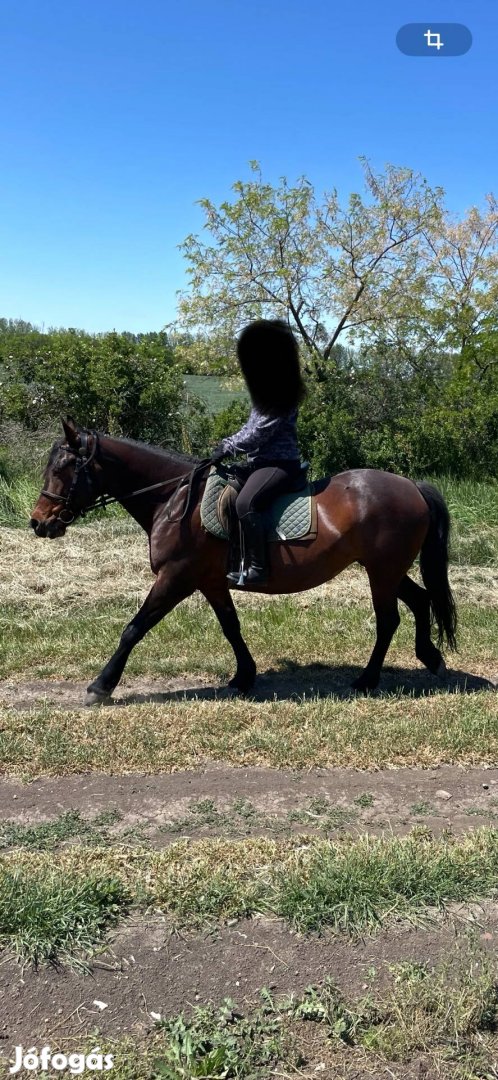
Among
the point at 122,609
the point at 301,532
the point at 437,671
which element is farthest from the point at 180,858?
the point at 122,609

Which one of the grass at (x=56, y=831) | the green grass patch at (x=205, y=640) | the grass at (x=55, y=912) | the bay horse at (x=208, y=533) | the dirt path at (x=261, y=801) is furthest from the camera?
the green grass patch at (x=205, y=640)

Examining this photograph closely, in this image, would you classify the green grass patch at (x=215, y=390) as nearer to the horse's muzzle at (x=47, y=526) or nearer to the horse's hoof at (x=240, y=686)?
the horse's muzzle at (x=47, y=526)

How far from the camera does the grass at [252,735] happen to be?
471cm

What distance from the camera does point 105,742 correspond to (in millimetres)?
4930

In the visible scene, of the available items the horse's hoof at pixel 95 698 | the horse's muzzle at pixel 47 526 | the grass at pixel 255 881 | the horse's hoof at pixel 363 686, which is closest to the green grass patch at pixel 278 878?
the grass at pixel 255 881

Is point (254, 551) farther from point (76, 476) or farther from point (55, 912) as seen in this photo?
point (55, 912)

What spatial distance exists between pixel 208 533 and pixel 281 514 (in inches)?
23.2

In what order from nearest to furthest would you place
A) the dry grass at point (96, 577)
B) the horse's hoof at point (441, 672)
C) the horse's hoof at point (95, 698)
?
the horse's hoof at point (95, 698), the horse's hoof at point (441, 672), the dry grass at point (96, 577)

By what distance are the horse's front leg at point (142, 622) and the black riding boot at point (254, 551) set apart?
1.37ft

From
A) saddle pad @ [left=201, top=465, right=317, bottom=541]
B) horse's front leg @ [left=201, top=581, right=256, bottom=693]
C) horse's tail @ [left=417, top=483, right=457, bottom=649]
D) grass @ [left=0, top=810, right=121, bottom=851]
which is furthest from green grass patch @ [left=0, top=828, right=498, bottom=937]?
horse's tail @ [left=417, top=483, right=457, bottom=649]

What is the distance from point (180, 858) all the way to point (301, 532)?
2.82 metres

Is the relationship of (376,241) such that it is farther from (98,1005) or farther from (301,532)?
(98,1005)

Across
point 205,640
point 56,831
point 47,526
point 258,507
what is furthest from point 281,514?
point 56,831

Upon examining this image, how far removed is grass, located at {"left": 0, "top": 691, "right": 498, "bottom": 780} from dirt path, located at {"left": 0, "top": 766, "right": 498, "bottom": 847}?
0.12m
